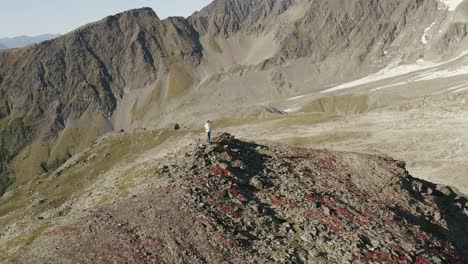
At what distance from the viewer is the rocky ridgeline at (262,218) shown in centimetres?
3356

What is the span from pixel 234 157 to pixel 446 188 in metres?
30.2

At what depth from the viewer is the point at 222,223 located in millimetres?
37094

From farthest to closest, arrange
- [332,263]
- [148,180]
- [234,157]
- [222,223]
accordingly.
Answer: [234,157]
[148,180]
[222,223]
[332,263]

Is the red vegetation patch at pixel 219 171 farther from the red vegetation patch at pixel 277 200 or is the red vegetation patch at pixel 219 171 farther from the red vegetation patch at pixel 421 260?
the red vegetation patch at pixel 421 260

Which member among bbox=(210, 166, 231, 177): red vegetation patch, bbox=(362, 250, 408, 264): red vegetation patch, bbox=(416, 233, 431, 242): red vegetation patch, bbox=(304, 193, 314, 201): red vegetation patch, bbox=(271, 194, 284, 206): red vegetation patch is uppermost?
bbox=(210, 166, 231, 177): red vegetation patch

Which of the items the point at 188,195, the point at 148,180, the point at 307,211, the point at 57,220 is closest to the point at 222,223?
the point at 188,195

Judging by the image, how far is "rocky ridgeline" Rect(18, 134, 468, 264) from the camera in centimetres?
3356

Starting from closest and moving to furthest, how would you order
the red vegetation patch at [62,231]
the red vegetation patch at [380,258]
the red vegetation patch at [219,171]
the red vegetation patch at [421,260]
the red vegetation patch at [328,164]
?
the red vegetation patch at [62,231], the red vegetation patch at [380,258], the red vegetation patch at [421,260], the red vegetation patch at [219,171], the red vegetation patch at [328,164]

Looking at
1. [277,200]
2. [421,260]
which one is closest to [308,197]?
[277,200]

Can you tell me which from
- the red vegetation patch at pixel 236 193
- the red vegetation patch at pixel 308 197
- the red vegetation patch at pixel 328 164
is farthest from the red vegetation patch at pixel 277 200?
the red vegetation patch at pixel 328 164

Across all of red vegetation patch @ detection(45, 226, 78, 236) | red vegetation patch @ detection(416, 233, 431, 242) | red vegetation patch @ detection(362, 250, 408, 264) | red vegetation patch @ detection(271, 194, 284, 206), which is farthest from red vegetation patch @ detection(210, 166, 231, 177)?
red vegetation patch @ detection(416, 233, 431, 242)

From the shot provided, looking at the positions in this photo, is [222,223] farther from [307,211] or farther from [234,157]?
[234,157]

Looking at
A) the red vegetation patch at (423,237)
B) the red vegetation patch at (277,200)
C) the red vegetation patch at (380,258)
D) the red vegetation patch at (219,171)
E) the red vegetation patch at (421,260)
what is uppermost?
the red vegetation patch at (219,171)

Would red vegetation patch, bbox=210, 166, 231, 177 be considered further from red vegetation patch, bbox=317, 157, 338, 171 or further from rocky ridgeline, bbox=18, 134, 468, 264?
red vegetation patch, bbox=317, 157, 338, 171
